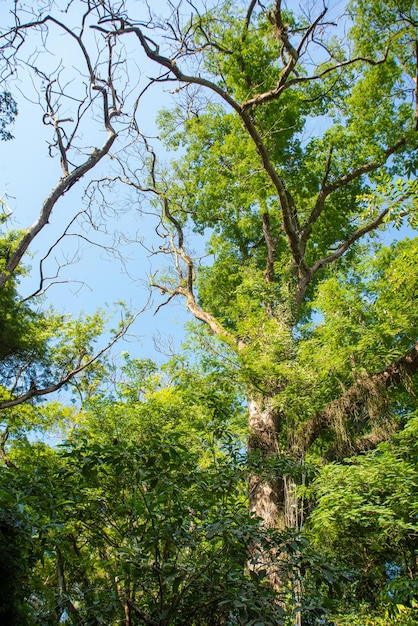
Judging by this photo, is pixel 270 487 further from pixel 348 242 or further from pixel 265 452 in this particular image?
pixel 348 242

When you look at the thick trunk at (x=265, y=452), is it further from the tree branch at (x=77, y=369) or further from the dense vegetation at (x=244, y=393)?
the tree branch at (x=77, y=369)

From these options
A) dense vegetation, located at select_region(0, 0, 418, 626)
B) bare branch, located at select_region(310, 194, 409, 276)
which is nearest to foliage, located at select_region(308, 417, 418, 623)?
dense vegetation, located at select_region(0, 0, 418, 626)

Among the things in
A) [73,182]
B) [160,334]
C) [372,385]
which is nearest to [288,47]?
[73,182]

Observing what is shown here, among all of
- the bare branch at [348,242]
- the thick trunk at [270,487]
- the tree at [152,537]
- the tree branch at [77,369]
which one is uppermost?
the bare branch at [348,242]

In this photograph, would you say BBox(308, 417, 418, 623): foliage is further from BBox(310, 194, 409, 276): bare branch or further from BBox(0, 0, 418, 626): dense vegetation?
BBox(310, 194, 409, 276): bare branch

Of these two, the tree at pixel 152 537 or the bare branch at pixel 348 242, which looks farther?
the bare branch at pixel 348 242

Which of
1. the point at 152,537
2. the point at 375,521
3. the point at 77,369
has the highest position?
the point at 77,369

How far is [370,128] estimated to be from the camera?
9.62 m

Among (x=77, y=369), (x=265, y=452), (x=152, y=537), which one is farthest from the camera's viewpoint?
(x=77, y=369)

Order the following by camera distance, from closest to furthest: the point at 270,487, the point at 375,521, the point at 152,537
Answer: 1. the point at 152,537
2. the point at 375,521
3. the point at 270,487

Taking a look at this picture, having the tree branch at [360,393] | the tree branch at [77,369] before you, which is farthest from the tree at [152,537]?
the tree branch at [77,369]

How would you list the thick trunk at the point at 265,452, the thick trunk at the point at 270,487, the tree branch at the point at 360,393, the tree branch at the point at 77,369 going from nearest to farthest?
the thick trunk at the point at 270,487 < the thick trunk at the point at 265,452 < the tree branch at the point at 360,393 < the tree branch at the point at 77,369

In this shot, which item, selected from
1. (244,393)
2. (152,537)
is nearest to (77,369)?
(244,393)

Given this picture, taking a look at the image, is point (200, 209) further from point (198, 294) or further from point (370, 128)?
point (370, 128)
